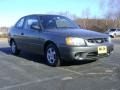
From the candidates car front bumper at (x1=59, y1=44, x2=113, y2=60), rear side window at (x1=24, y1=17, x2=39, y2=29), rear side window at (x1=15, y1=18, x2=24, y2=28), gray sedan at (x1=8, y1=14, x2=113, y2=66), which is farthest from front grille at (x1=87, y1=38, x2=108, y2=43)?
rear side window at (x1=15, y1=18, x2=24, y2=28)

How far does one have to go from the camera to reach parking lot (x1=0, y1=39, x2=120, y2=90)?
6.45 metres

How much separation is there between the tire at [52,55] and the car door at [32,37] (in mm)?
380

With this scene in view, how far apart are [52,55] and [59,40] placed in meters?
0.56

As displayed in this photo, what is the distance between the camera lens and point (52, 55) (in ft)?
29.5

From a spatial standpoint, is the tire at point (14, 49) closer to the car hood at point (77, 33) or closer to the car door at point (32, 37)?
the car door at point (32, 37)

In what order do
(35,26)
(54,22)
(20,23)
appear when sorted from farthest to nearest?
1. (20,23)
2. (54,22)
3. (35,26)

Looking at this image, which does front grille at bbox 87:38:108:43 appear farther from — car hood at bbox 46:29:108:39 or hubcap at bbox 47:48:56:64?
hubcap at bbox 47:48:56:64

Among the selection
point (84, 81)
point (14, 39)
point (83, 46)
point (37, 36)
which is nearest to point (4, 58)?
point (14, 39)

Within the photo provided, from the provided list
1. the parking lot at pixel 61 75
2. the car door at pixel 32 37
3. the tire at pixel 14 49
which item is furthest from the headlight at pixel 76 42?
the tire at pixel 14 49

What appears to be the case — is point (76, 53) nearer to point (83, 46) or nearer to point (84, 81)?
point (83, 46)

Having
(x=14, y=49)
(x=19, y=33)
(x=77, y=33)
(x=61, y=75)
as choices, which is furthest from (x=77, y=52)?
(x=14, y=49)

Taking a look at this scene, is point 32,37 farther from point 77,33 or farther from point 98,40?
point 98,40

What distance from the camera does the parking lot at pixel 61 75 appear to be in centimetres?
645

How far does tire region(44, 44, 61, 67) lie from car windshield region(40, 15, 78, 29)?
2.58 ft
